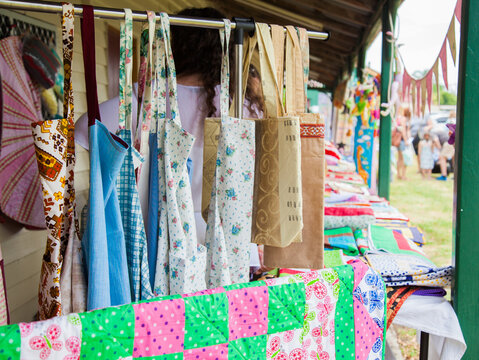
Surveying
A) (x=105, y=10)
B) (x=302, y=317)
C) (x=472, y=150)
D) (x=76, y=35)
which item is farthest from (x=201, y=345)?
(x=76, y=35)

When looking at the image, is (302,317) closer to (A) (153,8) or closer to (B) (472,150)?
(B) (472,150)

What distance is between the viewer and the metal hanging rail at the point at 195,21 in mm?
979

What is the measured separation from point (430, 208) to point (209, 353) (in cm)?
1074

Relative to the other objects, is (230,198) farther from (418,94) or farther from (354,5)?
(354,5)

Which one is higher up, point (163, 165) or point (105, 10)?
point (105, 10)

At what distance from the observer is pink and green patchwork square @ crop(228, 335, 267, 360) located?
0.83 meters

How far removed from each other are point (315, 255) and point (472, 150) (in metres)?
0.84

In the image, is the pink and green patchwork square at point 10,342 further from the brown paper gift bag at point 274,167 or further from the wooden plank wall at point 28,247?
the wooden plank wall at point 28,247

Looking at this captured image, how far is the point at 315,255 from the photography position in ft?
4.14

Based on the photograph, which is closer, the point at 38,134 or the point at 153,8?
the point at 38,134

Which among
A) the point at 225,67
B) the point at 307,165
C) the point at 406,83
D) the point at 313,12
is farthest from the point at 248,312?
Result: the point at 313,12

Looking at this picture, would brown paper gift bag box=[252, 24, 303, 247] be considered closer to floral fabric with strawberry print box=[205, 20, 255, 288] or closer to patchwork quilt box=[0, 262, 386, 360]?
floral fabric with strawberry print box=[205, 20, 255, 288]

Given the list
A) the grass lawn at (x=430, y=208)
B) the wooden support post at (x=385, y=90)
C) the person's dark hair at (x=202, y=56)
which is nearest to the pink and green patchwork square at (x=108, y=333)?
the person's dark hair at (x=202, y=56)

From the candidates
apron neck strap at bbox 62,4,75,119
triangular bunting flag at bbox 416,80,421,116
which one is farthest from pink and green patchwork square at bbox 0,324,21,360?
triangular bunting flag at bbox 416,80,421,116
